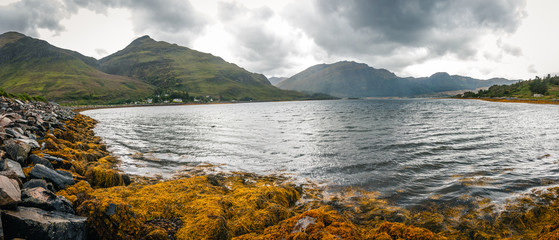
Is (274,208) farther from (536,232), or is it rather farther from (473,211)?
(536,232)

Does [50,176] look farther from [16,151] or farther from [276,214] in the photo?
[276,214]

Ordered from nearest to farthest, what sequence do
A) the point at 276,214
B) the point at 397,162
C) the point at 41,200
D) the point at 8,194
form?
the point at 8,194, the point at 41,200, the point at 276,214, the point at 397,162

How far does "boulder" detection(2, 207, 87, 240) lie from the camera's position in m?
4.91

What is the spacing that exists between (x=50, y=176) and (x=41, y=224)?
4770mm

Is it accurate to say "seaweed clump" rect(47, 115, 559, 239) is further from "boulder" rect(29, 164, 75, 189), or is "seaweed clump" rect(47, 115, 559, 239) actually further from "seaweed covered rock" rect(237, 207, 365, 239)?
"boulder" rect(29, 164, 75, 189)

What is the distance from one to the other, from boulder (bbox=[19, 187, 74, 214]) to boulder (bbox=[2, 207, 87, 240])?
214 millimetres

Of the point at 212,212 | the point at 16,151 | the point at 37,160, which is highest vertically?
the point at 16,151

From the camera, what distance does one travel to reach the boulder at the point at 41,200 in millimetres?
5793

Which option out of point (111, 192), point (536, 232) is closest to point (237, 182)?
point (111, 192)

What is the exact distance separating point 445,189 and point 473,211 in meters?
2.61

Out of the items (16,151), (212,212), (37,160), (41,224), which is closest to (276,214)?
(212,212)

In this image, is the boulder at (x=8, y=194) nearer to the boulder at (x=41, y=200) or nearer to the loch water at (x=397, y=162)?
the boulder at (x=41, y=200)

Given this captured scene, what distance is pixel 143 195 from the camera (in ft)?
31.7

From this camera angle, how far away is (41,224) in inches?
203
